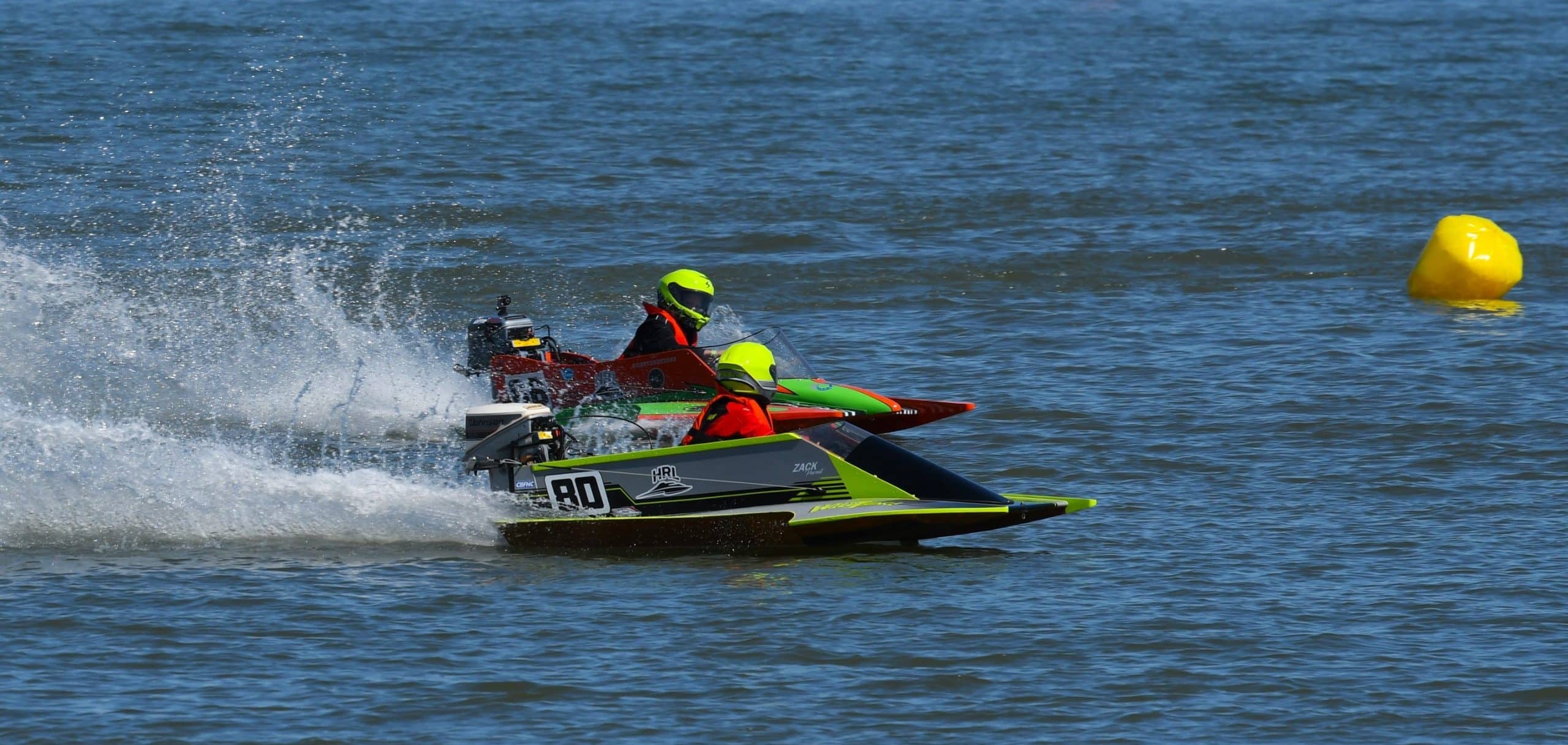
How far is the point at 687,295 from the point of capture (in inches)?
518

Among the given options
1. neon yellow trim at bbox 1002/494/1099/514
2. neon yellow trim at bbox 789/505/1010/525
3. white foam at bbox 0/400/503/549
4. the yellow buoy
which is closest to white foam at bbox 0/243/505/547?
white foam at bbox 0/400/503/549

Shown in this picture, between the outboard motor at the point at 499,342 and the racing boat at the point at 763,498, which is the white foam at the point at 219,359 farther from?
the racing boat at the point at 763,498

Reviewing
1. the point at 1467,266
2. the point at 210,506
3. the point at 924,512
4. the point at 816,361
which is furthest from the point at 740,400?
the point at 1467,266

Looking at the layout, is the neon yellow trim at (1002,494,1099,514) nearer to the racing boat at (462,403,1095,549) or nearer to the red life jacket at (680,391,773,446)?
the racing boat at (462,403,1095,549)

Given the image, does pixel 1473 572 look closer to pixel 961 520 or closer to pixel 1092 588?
pixel 1092 588

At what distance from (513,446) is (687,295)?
310 cm

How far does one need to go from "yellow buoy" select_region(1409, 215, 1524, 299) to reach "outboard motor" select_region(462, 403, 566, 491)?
1037 cm

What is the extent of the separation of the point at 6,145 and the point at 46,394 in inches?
434

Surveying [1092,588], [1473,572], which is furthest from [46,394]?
[1473,572]

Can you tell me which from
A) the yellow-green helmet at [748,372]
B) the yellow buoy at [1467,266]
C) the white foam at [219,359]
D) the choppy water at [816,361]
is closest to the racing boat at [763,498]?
the choppy water at [816,361]

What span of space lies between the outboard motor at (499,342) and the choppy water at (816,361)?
24.0 inches

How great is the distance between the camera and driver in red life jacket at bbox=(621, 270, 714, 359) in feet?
43.1

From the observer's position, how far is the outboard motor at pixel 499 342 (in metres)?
13.4

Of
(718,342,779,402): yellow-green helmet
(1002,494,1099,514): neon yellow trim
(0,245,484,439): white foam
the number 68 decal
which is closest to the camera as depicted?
(1002,494,1099,514): neon yellow trim
